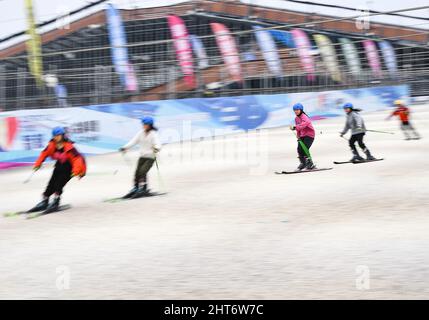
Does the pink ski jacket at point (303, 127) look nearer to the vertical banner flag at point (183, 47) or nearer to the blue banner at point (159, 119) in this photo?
the blue banner at point (159, 119)

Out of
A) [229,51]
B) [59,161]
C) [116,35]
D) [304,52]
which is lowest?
[59,161]

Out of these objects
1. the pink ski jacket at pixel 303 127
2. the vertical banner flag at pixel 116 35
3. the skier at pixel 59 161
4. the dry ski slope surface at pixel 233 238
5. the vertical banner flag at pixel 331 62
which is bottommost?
the dry ski slope surface at pixel 233 238

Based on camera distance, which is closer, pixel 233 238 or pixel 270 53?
pixel 233 238

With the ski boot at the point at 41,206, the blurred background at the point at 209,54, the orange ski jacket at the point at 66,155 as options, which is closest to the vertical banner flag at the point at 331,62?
the blurred background at the point at 209,54

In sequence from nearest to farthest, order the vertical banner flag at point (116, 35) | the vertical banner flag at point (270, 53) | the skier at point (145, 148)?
the skier at point (145, 148)
the vertical banner flag at point (270, 53)
the vertical banner flag at point (116, 35)

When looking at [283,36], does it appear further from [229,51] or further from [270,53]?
[229,51]

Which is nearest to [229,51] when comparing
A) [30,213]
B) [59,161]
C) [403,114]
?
[403,114]

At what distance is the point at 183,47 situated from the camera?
35.8 meters

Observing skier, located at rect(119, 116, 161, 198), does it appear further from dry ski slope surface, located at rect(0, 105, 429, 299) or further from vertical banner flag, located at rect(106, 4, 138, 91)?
vertical banner flag, located at rect(106, 4, 138, 91)

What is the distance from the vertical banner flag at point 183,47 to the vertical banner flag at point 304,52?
5.81m

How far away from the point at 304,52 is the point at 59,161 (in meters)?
25.4

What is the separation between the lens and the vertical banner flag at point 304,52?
111ft

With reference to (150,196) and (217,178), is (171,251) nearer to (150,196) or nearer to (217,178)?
(150,196)
